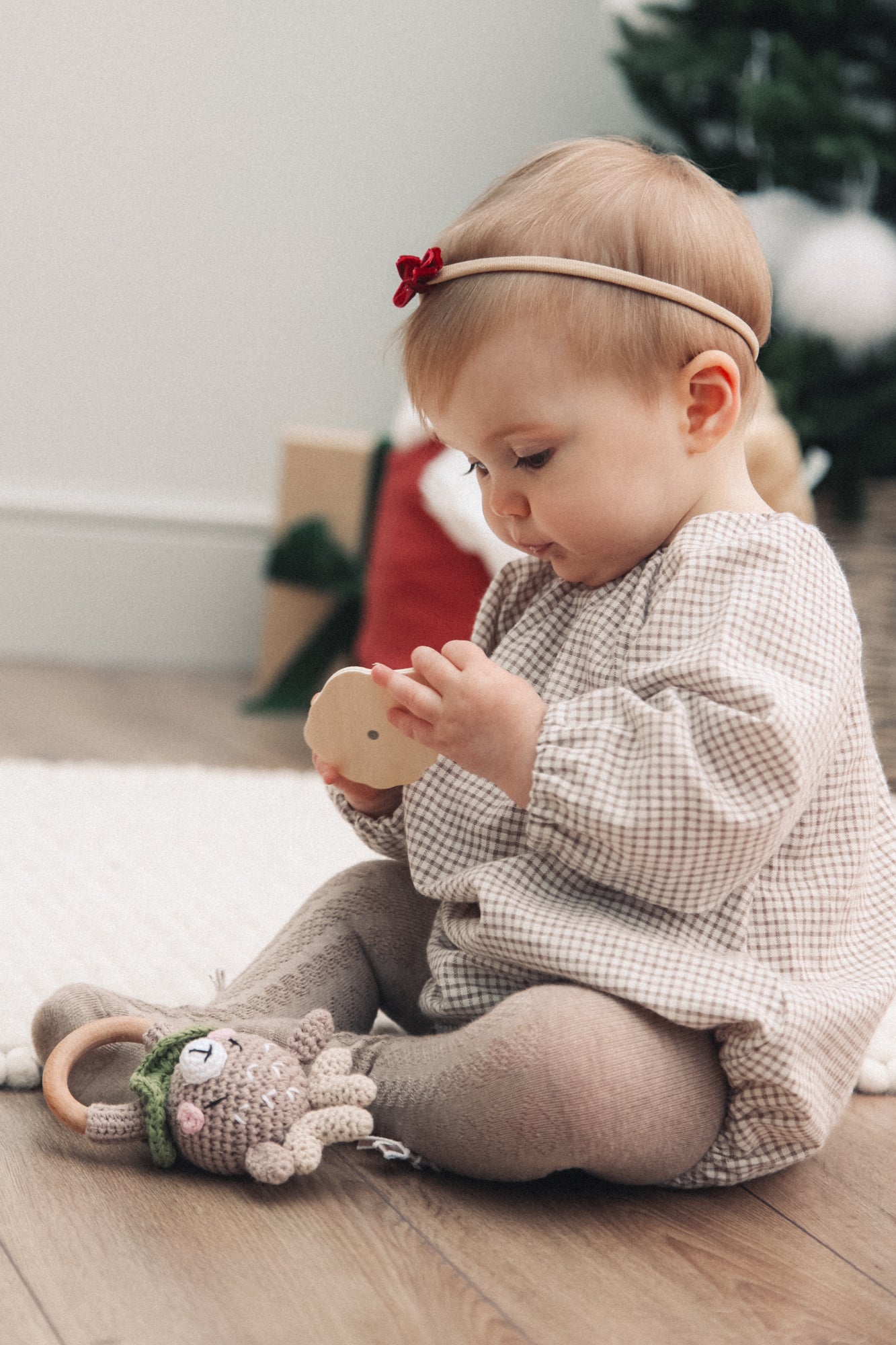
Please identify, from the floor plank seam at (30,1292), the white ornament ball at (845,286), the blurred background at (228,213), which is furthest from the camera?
the blurred background at (228,213)

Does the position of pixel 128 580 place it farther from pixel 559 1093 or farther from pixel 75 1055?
pixel 559 1093

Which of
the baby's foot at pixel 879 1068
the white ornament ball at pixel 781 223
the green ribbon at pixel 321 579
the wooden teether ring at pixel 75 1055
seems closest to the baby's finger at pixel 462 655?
the wooden teether ring at pixel 75 1055

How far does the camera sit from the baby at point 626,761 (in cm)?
60

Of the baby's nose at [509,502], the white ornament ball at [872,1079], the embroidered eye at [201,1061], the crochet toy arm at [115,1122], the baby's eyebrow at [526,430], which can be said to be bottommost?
the white ornament ball at [872,1079]

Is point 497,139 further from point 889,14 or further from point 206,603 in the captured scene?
point 206,603

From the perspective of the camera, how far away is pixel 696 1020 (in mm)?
603

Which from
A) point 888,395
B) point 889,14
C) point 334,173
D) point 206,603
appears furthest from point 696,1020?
point 334,173

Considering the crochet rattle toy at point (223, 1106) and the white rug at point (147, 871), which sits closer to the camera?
the crochet rattle toy at point (223, 1106)

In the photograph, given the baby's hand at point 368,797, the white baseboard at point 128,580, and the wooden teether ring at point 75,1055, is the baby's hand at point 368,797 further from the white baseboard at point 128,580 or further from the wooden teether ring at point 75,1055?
the white baseboard at point 128,580

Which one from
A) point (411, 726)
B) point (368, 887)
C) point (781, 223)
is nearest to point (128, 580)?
point (781, 223)

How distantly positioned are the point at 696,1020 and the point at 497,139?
5.34 ft

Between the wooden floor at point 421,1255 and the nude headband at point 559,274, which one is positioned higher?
the nude headband at point 559,274

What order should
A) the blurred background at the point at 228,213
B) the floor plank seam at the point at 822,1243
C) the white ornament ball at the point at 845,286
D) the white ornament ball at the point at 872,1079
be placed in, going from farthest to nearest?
the blurred background at the point at 228,213, the white ornament ball at the point at 845,286, the white ornament ball at the point at 872,1079, the floor plank seam at the point at 822,1243

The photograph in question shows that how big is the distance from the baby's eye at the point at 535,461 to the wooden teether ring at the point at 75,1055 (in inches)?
12.4
